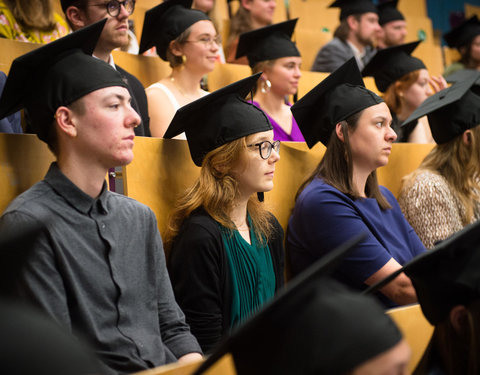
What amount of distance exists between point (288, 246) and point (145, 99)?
1.06 metres

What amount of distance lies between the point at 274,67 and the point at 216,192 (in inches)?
68.2

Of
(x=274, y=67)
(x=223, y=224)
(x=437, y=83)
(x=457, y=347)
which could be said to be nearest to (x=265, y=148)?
(x=223, y=224)

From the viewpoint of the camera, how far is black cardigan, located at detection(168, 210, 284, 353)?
7.80 ft

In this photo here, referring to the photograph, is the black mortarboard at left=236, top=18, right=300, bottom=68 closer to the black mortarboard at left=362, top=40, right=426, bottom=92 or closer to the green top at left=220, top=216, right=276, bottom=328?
the black mortarboard at left=362, top=40, right=426, bottom=92

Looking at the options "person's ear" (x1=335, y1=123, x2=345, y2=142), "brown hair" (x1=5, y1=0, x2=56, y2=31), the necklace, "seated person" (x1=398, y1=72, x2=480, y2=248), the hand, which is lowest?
"seated person" (x1=398, y1=72, x2=480, y2=248)

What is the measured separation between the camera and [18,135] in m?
2.24

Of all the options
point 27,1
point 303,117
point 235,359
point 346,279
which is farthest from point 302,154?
point 235,359

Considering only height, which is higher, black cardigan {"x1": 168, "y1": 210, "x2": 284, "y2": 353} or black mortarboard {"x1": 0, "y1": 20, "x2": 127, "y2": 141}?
black mortarboard {"x1": 0, "y1": 20, "x2": 127, "y2": 141}

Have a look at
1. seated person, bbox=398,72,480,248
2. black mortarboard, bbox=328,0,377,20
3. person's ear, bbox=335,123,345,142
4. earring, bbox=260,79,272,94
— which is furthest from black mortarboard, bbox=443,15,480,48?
person's ear, bbox=335,123,345,142

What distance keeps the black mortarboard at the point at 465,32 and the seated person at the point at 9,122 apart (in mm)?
4747

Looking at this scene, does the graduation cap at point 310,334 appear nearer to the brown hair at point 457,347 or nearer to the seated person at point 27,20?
the brown hair at point 457,347

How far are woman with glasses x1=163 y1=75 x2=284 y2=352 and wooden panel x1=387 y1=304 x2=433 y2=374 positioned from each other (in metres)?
0.77

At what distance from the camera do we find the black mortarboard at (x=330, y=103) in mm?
3012

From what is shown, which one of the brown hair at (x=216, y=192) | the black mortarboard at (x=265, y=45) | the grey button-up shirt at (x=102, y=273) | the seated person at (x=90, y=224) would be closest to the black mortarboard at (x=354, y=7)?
the black mortarboard at (x=265, y=45)
